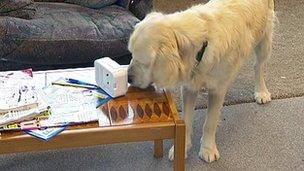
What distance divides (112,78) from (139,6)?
0.88 meters

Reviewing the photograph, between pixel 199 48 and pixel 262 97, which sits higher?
pixel 199 48

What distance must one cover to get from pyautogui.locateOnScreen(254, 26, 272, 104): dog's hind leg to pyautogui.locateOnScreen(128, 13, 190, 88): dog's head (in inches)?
29.7

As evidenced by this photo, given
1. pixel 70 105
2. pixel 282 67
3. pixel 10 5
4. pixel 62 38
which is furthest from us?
pixel 282 67

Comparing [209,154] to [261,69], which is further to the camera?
[261,69]

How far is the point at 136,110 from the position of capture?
5.20 feet

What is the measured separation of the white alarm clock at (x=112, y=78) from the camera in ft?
5.33

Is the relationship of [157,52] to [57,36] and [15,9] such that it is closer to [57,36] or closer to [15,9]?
[57,36]

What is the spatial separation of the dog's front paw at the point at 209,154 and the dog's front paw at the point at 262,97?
504 mm

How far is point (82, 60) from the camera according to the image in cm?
211

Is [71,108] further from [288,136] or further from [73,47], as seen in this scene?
[288,136]

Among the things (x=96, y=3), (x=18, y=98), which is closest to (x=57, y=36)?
(x=96, y=3)

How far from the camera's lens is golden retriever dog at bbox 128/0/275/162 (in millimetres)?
1519

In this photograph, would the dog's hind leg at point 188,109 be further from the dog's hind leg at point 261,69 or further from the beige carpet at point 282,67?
the dog's hind leg at point 261,69

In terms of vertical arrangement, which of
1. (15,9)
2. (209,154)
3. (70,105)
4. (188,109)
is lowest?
(209,154)
